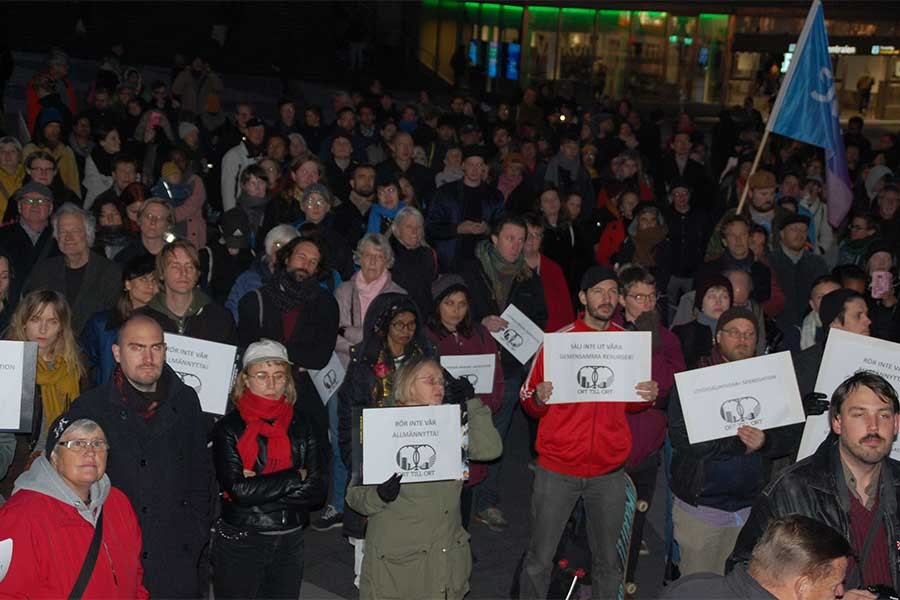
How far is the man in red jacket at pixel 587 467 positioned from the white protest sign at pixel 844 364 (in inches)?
33.0

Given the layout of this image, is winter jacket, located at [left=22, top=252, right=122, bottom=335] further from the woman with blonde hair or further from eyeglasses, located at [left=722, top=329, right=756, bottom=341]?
eyeglasses, located at [left=722, top=329, right=756, bottom=341]

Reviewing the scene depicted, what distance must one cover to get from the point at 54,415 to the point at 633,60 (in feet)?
105

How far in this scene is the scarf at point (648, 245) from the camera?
10227mm

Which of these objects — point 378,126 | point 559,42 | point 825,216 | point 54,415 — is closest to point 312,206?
point 54,415

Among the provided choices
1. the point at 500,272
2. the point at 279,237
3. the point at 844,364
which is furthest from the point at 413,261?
the point at 844,364

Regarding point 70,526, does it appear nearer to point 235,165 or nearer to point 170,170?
point 170,170

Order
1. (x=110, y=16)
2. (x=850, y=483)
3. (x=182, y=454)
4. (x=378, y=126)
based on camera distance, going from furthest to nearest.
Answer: (x=110, y=16) < (x=378, y=126) < (x=182, y=454) < (x=850, y=483)

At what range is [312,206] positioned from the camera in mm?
9195

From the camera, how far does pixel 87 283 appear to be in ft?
23.9

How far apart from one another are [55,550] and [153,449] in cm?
85

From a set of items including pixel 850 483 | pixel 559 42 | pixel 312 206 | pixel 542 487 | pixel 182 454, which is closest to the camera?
pixel 850 483

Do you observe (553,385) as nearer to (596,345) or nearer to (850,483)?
(596,345)

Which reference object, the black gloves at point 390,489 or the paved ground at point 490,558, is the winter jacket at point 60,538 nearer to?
the black gloves at point 390,489

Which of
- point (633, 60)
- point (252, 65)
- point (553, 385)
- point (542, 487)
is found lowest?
point (542, 487)
